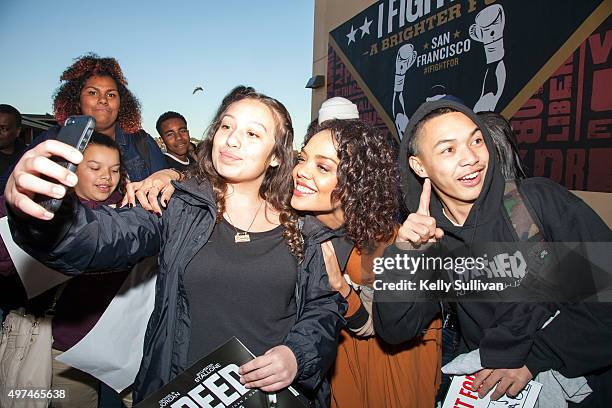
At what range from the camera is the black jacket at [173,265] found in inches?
45.8

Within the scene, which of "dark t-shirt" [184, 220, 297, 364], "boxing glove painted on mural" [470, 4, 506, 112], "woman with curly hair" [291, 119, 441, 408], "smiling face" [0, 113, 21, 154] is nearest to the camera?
"dark t-shirt" [184, 220, 297, 364]

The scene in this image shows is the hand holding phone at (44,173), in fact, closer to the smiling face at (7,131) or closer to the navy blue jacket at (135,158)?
the navy blue jacket at (135,158)

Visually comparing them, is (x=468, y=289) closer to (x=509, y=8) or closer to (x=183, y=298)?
(x=183, y=298)

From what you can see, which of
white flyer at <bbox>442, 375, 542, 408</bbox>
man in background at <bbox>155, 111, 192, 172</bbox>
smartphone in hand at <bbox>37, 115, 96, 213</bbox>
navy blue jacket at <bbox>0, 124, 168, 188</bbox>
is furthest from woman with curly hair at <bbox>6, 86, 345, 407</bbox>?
man in background at <bbox>155, 111, 192, 172</bbox>

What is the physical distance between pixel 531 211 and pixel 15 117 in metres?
5.18

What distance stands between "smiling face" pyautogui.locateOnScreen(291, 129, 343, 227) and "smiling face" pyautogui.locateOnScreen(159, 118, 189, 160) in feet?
12.1

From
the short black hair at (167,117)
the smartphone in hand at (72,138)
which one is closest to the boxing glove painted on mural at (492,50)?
the short black hair at (167,117)

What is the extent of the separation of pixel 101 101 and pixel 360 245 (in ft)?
6.75

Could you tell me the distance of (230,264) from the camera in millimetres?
1458

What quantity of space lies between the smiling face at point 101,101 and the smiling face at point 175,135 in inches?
99.5

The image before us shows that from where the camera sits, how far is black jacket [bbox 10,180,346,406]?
3.81 ft

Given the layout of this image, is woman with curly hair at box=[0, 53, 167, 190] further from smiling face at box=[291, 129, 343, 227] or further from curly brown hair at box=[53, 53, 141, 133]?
smiling face at box=[291, 129, 343, 227]

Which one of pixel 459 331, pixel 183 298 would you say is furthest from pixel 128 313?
pixel 459 331

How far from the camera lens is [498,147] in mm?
1920
